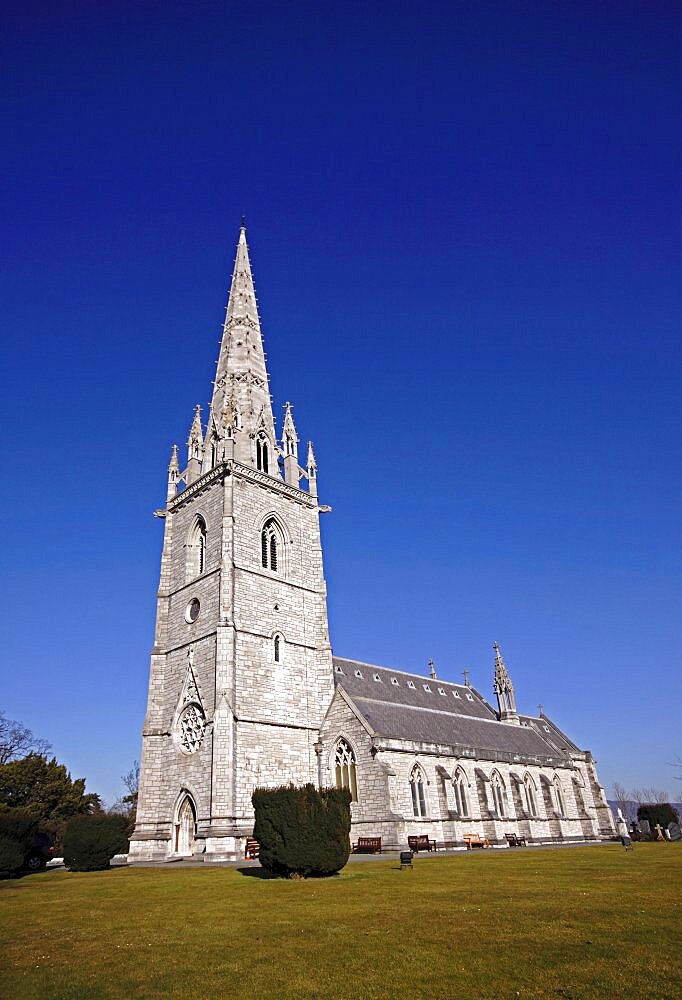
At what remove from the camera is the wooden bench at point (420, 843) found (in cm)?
2830

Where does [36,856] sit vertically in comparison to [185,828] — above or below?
below

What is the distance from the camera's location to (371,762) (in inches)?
1224

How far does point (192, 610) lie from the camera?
35438mm

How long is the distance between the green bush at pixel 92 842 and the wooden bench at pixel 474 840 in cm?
1701

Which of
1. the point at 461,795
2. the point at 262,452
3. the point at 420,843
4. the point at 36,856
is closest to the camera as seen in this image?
the point at 36,856

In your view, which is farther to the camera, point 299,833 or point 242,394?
point 242,394

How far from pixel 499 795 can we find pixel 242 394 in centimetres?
3036

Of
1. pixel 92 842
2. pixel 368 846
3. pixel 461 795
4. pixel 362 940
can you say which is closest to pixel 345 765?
pixel 368 846

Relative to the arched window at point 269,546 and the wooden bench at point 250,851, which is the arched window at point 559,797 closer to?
the wooden bench at point 250,851

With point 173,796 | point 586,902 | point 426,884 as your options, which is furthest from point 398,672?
point 586,902

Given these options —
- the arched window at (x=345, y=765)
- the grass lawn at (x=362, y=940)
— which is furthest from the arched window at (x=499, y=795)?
the grass lawn at (x=362, y=940)

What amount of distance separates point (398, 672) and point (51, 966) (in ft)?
125

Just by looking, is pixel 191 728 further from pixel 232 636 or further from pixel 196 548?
pixel 196 548

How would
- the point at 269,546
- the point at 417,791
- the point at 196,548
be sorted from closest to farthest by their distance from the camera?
the point at 417,791 < the point at 269,546 < the point at 196,548
